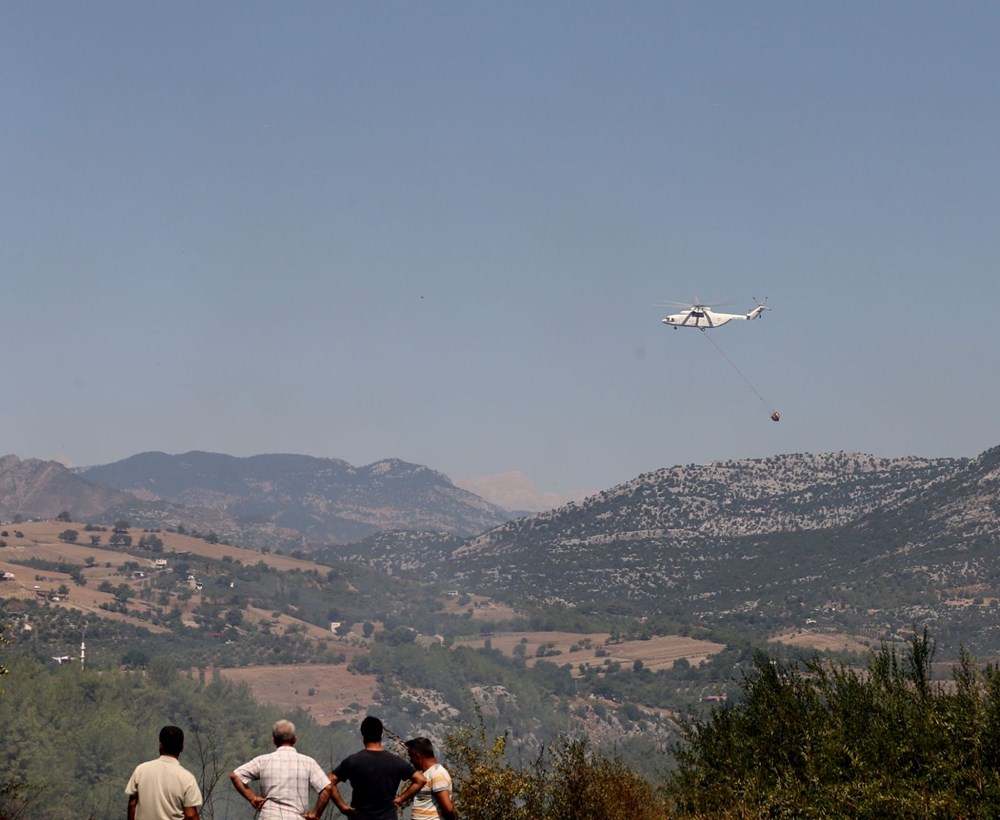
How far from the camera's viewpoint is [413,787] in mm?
17141

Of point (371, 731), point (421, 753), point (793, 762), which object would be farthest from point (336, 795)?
point (793, 762)

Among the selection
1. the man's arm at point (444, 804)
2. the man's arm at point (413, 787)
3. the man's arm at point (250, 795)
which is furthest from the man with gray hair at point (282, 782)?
the man's arm at point (444, 804)

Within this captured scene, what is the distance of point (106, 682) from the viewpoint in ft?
575

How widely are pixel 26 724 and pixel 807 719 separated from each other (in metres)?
131

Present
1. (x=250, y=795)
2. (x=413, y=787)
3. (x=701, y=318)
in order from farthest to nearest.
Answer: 1. (x=701, y=318)
2. (x=413, y=787)
3. (x=250, y=795)

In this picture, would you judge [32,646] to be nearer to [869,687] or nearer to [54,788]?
[54,788]

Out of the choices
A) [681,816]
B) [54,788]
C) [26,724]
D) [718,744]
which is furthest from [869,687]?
[26,724]

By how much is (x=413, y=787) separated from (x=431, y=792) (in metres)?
0.29

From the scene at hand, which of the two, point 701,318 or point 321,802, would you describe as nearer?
point 321,802

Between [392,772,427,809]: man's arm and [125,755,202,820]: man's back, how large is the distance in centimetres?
283

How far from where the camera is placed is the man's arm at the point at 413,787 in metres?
17.1

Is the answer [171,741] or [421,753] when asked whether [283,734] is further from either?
[421,753]

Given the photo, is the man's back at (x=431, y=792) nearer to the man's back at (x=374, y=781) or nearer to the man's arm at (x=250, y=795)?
the man's back at (x=374, y=781)

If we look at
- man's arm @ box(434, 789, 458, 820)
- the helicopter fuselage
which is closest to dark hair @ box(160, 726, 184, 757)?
man's arm @ box(434, 789, 458, 820)
